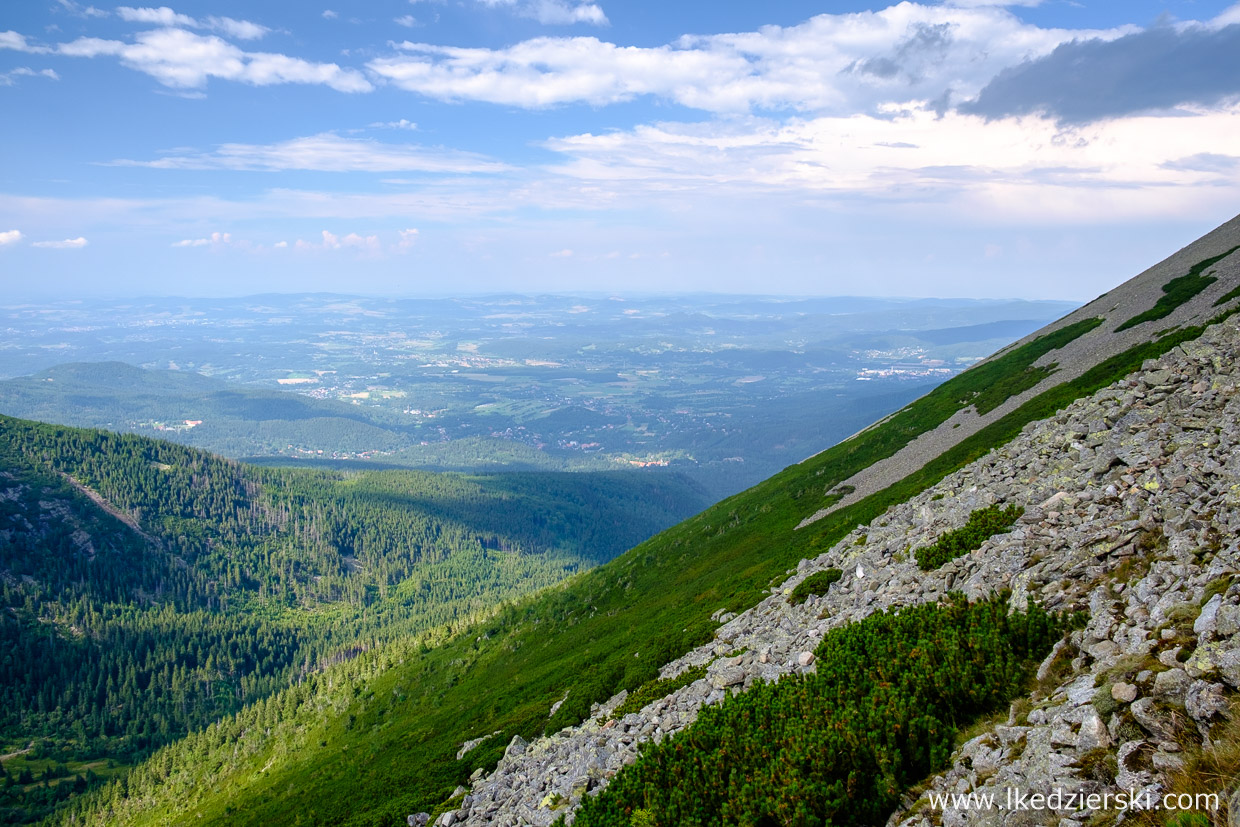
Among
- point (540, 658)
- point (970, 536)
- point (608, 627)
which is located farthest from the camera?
point (540, 658)

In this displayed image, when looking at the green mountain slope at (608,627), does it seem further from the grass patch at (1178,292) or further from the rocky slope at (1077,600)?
the rocky slope at (1077,600)

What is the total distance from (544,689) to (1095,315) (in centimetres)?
8190

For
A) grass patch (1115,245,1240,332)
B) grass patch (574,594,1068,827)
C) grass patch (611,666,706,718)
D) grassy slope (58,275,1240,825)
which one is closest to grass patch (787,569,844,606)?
grass patch (611,666,706,718)

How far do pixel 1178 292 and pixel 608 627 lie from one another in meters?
68.5

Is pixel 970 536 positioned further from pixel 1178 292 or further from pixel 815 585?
pixel 1178 292

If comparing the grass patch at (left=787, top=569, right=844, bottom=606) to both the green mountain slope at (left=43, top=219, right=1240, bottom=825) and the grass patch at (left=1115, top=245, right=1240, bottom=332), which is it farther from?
the grass patch at (left=1115, top=245, right=1240, bottom=332)

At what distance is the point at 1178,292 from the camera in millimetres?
65125

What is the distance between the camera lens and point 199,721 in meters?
160

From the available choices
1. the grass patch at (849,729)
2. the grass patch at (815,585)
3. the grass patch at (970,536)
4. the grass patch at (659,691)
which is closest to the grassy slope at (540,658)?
the grass patch at (659,691)

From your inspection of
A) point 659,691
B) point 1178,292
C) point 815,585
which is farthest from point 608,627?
point 1178,292

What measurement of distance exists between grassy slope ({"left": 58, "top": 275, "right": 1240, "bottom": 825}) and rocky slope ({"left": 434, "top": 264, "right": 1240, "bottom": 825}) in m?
10.6

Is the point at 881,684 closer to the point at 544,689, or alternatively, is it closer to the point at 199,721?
the point at 544,689

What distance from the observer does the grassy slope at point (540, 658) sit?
46188 mm

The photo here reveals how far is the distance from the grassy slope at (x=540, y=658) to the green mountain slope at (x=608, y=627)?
32cm
